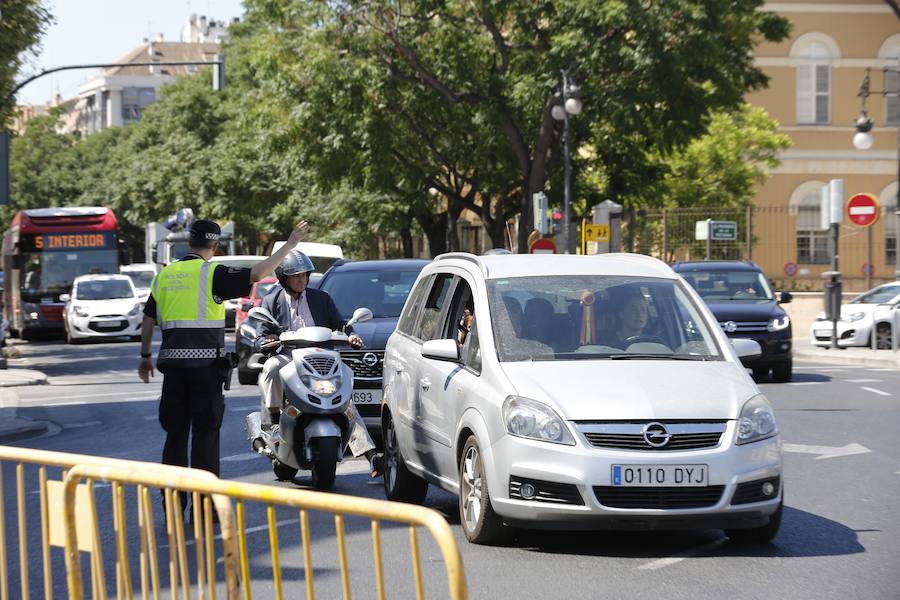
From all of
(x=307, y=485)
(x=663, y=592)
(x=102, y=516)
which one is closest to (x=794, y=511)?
(x=663, y=592)

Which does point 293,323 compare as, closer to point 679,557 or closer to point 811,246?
point 679,557

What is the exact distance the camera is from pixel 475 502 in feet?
26.3

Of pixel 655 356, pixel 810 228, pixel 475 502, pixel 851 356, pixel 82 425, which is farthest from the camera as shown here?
pixel 810 228

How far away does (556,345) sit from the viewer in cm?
846

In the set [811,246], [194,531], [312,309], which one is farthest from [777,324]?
[811,246]

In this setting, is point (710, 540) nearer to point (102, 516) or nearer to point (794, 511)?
point (794, 511)

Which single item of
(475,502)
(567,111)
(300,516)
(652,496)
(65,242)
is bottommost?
(475,502)

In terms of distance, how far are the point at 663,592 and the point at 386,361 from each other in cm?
390

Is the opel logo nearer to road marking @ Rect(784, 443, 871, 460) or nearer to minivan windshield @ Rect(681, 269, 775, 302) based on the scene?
road marking @ Rect(784, 443, 871, 460)

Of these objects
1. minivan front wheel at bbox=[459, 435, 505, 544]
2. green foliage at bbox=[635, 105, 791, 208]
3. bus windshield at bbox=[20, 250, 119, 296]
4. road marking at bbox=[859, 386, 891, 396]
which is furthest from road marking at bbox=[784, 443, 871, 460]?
green foliage at bbox=[635, 105, 791, 208]

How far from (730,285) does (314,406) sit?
13260 mm

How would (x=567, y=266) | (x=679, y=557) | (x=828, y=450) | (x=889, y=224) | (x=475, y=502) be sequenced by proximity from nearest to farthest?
(x=679, y=557), (x=475, y=502), (x=567, y=266), (x=828, y=450), (x=889, y=224)

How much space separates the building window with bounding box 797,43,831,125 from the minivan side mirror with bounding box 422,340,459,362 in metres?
47.4

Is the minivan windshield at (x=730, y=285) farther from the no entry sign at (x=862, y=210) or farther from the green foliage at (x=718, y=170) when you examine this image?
the green foliage at (x=718, y=170)
